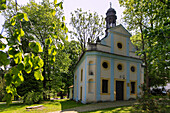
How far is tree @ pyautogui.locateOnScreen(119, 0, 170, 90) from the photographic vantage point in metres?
8.52

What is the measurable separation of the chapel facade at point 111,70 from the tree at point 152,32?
1946mm

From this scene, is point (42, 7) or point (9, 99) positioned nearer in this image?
point (9, 99)

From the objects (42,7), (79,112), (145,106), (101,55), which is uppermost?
(42,7)

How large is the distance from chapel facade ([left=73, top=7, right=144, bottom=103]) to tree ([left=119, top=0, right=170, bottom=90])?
195cm

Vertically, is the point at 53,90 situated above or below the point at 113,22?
below

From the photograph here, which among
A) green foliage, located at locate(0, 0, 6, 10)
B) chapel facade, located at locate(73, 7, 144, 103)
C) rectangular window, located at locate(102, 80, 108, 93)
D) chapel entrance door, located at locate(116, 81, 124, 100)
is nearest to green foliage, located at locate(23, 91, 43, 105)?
chapel facade, located at locate(73, 7, 144, 103)

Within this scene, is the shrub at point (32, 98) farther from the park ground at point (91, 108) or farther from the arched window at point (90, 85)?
the arched window at point (90, 85)

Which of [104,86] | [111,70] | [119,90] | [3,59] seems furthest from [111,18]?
[3,59]

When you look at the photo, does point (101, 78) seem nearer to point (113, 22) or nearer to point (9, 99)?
point (113, 22)

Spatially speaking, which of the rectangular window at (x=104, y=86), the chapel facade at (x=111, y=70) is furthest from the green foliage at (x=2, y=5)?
the rectangular window at (x=104, y=86)

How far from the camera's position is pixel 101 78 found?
51.8ft

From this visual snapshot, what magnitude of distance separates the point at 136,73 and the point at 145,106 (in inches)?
432

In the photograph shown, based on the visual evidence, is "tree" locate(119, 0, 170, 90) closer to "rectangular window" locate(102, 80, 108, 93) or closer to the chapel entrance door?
the chapel entrance door

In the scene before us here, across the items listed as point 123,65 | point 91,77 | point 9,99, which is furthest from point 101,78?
point 9,99
